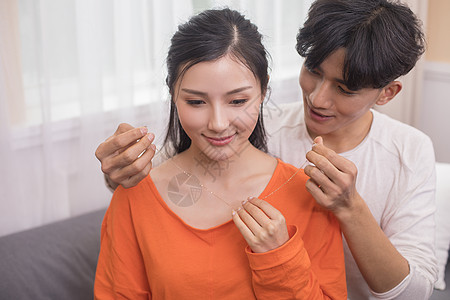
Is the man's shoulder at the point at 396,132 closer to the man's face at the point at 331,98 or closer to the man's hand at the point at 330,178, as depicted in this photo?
the man's face at the point at 331,98

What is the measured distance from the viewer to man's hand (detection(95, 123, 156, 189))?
1.17m

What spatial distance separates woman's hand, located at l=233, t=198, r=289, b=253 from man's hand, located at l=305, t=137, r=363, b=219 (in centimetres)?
11

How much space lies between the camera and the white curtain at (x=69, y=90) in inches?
72.1

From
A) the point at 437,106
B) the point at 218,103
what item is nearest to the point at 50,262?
the point at 218,103

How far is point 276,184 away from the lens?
1247 mm

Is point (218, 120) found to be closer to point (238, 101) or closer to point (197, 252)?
point (238, 101)

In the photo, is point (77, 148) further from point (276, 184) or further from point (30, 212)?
point (276, 184)

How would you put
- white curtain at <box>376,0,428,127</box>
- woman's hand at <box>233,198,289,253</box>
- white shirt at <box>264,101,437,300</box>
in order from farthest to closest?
white curtain at <box>376,0,428,127</box> < white shirt at <box>264,101,437,300</box> < woman's hand at <box>233,198,289,253</box>

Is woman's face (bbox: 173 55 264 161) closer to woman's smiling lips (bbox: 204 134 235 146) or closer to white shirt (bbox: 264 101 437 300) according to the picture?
woman's smiling lips (bbox: 204 134 235 146)

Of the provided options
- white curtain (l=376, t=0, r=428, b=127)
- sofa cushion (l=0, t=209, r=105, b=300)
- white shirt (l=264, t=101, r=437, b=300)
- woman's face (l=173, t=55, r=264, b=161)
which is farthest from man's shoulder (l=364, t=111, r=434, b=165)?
white curtain (l=376, t=0, r=428, b=127)

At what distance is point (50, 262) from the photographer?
181cm

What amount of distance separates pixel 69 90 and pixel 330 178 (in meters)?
1.20

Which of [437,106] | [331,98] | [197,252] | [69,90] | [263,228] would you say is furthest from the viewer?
[437,106]

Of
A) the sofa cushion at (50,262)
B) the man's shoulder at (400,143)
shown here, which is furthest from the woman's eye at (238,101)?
the sofa cushion at (50,262)
